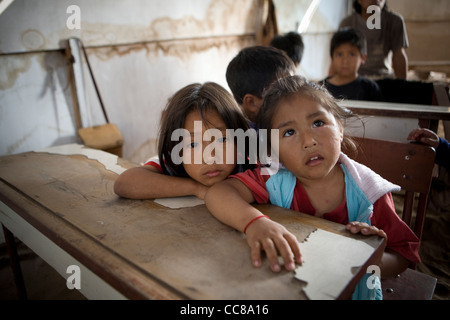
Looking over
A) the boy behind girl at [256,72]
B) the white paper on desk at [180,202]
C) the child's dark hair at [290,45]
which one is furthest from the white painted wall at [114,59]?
the white paper on desk at [180,202]

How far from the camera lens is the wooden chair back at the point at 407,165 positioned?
4.13 feet

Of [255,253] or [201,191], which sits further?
[201,191]

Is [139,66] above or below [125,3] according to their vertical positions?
below

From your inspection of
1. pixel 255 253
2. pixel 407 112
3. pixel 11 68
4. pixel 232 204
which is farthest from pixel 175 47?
pixel 255 253

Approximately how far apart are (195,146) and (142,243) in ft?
1.44

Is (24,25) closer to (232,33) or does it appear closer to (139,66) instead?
(139,66)

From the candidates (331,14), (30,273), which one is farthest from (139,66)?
(331,14)

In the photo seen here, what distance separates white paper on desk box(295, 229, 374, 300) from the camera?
2.03 ft

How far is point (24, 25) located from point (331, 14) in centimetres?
655

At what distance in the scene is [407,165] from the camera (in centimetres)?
130

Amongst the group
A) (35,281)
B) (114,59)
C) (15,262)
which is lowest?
(35,281)

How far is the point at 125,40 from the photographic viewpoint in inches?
118

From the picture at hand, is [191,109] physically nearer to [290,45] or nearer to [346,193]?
[346,193]

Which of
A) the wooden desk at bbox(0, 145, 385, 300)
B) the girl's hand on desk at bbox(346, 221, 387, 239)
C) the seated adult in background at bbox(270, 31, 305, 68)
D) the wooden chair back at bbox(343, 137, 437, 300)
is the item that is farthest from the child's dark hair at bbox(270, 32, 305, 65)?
the girl's hand on desk at bbox(346, 221, 387, 239)
